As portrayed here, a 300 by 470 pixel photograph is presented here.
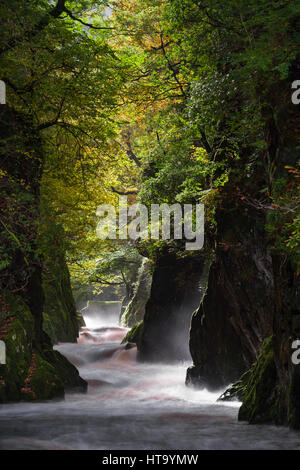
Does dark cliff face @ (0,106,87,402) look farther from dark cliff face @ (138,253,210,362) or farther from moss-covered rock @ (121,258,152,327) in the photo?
moss-covered rock @ (121,258,152,327)

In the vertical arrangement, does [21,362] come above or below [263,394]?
below

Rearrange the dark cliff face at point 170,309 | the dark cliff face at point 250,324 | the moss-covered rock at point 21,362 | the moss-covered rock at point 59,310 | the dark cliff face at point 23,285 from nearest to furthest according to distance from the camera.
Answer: the dark cliff face at point 250,324 → the dark cliff face at point 23,285 → the moss-covered rock at point 21,362 → the dark cliff face at point 170,309 → the moss-covered rock at point 59,310

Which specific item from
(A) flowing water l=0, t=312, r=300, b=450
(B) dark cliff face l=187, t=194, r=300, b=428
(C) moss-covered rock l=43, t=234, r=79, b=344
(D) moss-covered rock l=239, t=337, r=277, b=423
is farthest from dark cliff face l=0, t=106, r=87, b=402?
(C) moss-covered rock l=43, t=234, r=79, b=344

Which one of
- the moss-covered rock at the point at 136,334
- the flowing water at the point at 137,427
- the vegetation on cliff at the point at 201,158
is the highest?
the vegetation on cliff at the point at 201,158

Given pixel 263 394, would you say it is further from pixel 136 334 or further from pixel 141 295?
pixel 141 295

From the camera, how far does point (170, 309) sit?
766 inches

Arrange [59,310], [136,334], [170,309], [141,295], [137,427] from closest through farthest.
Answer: [137,427], [170,309], [136,334], [59,310], [141,295]

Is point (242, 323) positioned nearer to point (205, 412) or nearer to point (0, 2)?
point (205, 412)

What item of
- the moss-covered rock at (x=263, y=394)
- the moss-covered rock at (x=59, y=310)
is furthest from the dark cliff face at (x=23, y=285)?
the moss-covered rock at (x=59, y=310)

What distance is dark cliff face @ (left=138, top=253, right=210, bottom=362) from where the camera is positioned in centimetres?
1858

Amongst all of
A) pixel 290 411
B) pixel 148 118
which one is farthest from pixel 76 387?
pixel 148 118

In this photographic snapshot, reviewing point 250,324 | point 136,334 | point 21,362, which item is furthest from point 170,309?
point 21,362

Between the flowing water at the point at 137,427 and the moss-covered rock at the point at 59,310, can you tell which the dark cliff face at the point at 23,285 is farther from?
the moss-covered rock at the point at 59,310

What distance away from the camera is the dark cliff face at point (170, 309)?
61.0ft
